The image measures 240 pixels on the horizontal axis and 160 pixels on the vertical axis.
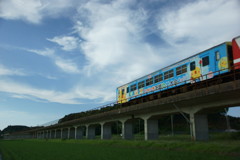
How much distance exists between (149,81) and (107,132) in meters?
16.5

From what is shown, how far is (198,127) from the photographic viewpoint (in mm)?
21844

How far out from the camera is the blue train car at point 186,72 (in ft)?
63.7

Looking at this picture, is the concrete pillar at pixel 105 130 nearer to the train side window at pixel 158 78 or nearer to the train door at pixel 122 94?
the train door at pixel 122 94

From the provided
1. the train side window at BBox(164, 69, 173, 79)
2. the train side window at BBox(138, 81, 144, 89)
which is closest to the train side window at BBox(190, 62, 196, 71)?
the train side window at BBox(164, 69, 173, 79)

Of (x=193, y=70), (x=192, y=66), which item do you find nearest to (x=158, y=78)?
(x=192, y=66)

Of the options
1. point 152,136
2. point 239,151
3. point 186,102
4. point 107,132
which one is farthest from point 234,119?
point 239,151

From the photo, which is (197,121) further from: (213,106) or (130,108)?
(130,108)

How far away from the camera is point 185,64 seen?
23547 millimetres

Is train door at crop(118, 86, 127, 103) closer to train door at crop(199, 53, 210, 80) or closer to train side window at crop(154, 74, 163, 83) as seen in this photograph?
train side window at crop(154, 74, 163, 83)

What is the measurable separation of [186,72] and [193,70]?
2.99ft

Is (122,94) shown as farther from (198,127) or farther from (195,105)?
(198,127)

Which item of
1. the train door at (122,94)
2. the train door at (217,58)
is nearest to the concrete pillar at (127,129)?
the train door at (122,94)

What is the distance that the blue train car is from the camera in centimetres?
1942

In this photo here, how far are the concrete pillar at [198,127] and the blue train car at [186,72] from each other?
11.2 ft
